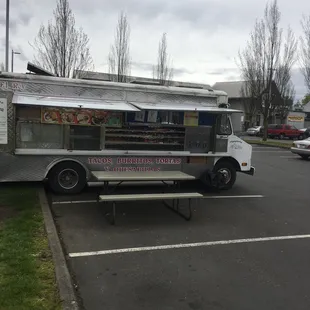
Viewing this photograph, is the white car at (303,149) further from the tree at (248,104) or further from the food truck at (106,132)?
the tree at (248,104)

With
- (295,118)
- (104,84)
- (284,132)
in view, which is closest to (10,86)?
(104,84)

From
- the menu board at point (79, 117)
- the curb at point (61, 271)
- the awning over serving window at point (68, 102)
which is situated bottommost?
the curb at point (61, 271)

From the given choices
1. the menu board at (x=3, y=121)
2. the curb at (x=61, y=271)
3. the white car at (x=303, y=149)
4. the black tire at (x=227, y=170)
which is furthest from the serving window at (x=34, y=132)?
the white car at (x=303, y=149)

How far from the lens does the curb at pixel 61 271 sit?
145 inches

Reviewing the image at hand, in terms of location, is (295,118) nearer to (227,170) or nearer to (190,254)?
(227,170)

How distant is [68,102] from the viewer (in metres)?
7.87

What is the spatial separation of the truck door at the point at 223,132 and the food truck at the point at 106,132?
0.03 metres

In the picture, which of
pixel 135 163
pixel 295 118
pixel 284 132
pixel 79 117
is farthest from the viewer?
pixel 295 118

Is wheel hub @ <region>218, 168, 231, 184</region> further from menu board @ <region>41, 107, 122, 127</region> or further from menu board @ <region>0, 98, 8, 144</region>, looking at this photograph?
menu board @ <region>0, 98, 8, 144</region>

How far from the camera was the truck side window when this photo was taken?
9.72 metres

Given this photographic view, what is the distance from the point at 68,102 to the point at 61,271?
4374mm

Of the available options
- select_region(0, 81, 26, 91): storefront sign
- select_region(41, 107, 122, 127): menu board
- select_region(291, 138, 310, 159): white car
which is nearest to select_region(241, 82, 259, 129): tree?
select_region(291, 138, 310, 159): white car

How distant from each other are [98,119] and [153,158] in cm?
163

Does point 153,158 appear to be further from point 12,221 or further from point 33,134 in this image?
point 12,221
